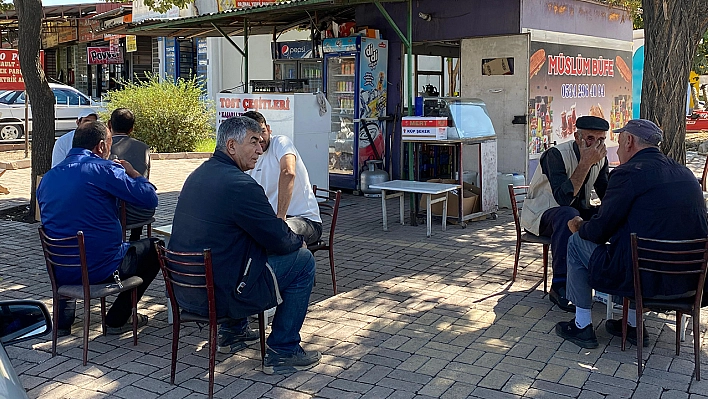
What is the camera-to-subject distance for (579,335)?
488 centimetres

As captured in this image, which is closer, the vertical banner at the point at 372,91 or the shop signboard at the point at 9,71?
the vertical banner at the point at 372,91

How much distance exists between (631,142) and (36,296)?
4545 mm

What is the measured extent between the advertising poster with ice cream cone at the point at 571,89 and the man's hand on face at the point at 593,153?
4.60 metres

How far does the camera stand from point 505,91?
1030cm

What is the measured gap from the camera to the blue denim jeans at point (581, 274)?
4.82m

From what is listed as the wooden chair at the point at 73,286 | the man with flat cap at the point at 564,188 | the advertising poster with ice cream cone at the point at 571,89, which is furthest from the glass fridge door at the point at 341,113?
the wooden chair at the point at 73,286

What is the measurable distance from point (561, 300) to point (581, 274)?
0.80 m

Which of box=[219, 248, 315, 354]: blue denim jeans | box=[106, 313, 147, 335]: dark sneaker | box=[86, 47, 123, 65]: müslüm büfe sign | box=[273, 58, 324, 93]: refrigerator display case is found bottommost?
box=[106, 313, 147, 335]: dark sneaker

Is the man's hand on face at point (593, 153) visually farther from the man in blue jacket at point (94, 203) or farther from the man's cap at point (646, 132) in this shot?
the man in blue jacket at point (94, 203)

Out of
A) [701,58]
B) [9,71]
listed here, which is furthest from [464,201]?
[701,58]

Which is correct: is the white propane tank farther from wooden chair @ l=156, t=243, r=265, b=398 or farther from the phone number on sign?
wooden chair @ l=156, t=243, r=265, b=398

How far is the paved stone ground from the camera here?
4262 millimetres

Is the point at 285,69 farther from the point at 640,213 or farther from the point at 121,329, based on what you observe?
the point at 640,213

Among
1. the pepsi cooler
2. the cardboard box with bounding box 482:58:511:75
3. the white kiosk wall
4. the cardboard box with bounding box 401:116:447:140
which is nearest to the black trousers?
the cardboard box with bounding box 401:116:447:140
